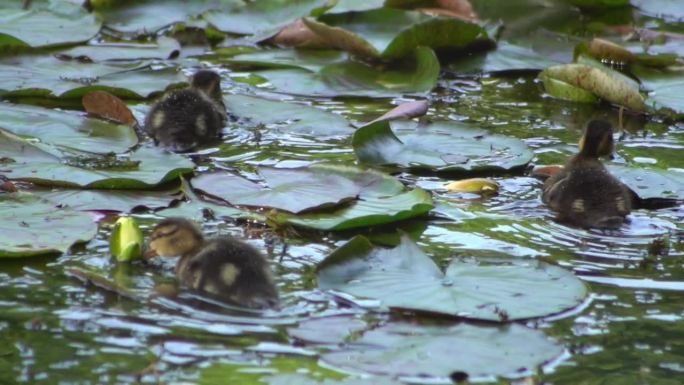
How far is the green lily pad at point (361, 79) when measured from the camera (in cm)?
748

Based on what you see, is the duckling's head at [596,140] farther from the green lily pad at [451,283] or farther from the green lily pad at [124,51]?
the green lily pad at [124,51]

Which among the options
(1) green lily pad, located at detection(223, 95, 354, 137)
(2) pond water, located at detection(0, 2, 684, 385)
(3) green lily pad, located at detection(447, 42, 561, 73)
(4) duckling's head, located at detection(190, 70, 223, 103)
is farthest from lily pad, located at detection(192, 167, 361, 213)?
(3) green lily pad, located at detection(447, 42, 561, 73)

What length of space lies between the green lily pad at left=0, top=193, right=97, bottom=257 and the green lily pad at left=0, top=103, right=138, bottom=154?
0.96 m

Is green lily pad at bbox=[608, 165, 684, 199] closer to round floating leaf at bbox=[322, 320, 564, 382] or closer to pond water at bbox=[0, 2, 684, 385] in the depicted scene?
pond water at bbox=[0, 2, 684, 385]

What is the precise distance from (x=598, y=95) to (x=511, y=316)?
11.8 feet

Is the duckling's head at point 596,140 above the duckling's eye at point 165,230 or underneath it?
above

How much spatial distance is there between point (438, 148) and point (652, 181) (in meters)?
0.99


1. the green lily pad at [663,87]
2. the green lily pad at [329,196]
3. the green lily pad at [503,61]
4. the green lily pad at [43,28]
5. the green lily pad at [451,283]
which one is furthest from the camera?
the green lily pad at [503,61]

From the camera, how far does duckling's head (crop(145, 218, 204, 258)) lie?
4.65 meters

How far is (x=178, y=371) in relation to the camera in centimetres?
381

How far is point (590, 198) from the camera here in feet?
18.1

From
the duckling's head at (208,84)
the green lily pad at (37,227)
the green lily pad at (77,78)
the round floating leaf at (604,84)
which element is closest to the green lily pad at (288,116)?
the duckling's head at (208,84)

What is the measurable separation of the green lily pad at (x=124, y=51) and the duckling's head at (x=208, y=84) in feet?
2.92

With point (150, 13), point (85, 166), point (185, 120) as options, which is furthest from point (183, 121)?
point (150, 13)
